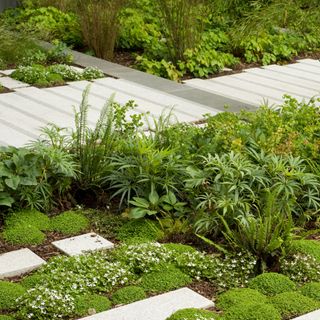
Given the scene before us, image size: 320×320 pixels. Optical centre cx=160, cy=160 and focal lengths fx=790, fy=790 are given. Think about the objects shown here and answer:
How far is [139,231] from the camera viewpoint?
156 inches

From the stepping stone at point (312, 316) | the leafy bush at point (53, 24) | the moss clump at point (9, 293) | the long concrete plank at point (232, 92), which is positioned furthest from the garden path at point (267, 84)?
the moss clump at point (9, 293)

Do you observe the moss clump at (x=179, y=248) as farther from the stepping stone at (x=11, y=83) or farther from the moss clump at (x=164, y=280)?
the stepping stone at (x=11, y=83)

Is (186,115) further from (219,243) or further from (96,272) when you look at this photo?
(96,272)

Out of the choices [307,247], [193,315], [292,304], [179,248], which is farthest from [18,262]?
[307,247]

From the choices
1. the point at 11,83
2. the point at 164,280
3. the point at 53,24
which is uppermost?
the point at 53,24

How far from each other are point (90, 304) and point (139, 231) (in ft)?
2.84

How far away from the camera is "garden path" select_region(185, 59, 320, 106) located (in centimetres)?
731

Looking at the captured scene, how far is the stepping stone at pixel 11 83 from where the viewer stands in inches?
276

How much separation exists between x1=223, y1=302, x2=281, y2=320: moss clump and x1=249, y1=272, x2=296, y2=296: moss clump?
0.19 m

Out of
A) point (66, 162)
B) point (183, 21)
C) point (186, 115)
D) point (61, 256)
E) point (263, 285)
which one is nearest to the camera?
point (263, 285)

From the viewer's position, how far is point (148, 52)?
8.43 m

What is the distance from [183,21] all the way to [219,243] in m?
4.56

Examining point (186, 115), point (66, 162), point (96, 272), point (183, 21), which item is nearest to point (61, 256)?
point (96, 272)

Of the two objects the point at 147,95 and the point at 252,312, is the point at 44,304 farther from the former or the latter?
the point at 147,95
